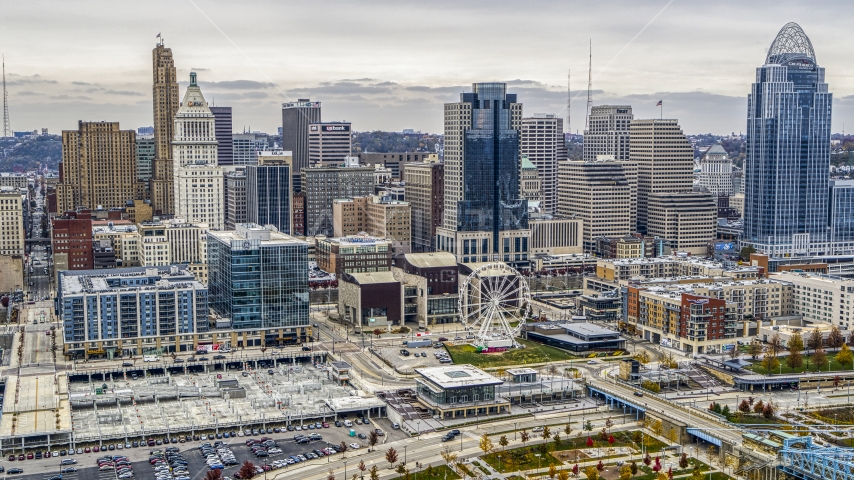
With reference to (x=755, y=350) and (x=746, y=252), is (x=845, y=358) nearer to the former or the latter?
(x=755, y=350)

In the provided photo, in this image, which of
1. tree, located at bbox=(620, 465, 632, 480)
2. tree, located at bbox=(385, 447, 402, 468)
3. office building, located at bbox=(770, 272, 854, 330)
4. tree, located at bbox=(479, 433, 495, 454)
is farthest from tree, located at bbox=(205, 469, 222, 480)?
office building, located at bbox=(770, 272, 854, 330)

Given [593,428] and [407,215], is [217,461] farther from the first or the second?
[407,215]

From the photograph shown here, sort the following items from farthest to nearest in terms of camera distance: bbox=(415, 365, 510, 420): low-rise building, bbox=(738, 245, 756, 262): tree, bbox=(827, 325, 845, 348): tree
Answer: bbox=(738, 245, 756, 262): tree
bbox=(827, 325, 845, 348): tree
bbox=(415, 365, 510, 420): low-rise building

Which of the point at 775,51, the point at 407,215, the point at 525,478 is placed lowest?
the point at 525,478

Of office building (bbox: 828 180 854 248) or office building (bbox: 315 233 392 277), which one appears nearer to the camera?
office building (bbox: 315 233 392 277)

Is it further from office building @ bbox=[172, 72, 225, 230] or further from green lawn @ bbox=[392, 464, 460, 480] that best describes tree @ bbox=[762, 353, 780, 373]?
office building @ bbox=[172, 72, 225, 230]

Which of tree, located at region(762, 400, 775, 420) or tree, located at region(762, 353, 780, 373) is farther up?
tree, located at region(762, 353, 780, 373)

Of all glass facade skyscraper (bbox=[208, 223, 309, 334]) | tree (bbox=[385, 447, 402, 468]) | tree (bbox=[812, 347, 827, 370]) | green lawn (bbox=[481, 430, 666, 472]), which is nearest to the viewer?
tree (bbox=[385, 447, 402, 468])

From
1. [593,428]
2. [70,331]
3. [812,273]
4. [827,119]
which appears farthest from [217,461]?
[827,119]

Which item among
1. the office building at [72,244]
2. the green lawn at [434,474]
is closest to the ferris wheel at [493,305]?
the green lawn at [434,474]
